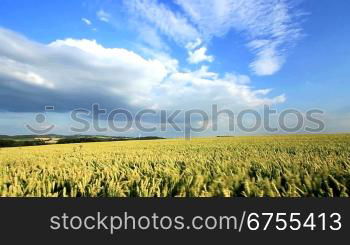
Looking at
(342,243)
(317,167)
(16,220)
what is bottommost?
(342,243)

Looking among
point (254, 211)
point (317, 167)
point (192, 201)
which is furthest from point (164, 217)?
point (317, 167)

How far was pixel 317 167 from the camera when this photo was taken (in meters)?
5.45

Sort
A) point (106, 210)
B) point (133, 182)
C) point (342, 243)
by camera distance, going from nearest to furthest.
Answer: point (342, 243) → point (106, 210) → point (133, 182)

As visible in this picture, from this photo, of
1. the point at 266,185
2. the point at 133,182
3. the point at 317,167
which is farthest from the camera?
the point at 317,167

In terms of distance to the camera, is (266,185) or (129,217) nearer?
(129,217)

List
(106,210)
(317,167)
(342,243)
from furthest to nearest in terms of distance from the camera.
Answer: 1. (317,167)
2. (106,210)
3. (342,243)

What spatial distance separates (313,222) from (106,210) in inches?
85.0

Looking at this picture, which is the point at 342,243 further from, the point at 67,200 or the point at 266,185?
the point at 67,200

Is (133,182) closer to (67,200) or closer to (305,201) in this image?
(67,200)

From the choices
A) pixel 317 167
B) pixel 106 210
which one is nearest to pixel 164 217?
pixel 106 210

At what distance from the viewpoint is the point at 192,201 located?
3514mm

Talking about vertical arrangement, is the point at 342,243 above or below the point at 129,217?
below

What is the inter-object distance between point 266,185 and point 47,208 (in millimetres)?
2687

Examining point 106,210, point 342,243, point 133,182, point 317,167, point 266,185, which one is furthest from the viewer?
point 317,167
